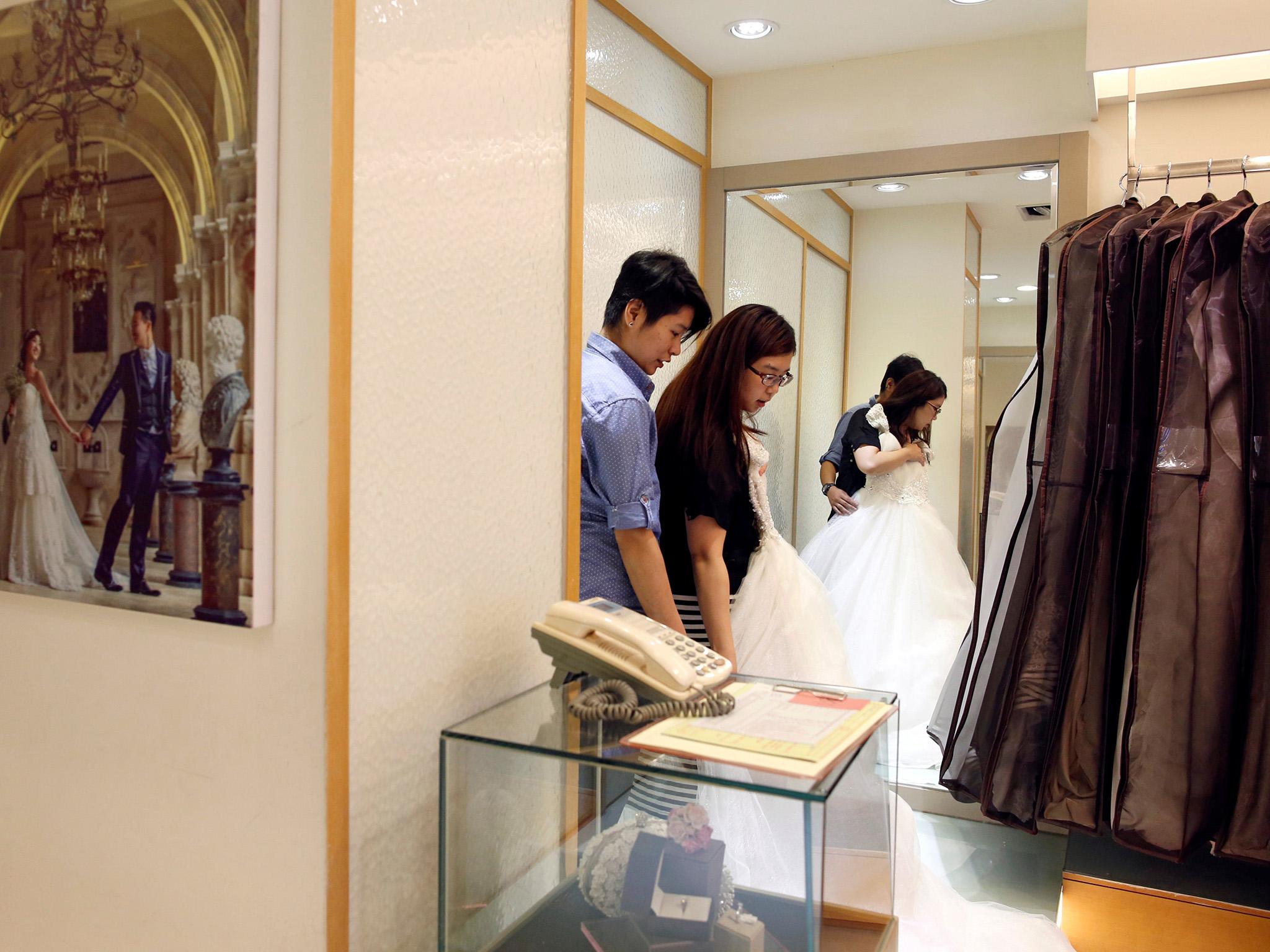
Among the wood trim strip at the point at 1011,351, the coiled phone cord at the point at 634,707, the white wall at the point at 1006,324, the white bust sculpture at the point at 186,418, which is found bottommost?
the coiled phone cord at the point at 634,707

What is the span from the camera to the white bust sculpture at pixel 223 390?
2.76ft

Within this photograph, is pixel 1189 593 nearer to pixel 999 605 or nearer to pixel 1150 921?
pixel 999 605

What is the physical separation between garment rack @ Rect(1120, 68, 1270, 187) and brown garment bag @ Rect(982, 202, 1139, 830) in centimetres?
38

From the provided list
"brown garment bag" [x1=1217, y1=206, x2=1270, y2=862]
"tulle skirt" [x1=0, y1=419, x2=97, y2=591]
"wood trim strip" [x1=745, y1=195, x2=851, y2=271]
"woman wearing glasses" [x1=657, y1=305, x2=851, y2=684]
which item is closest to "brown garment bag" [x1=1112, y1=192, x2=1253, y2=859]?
"brown garment bag" [x1=1217, y1=206, x2=1270, y2=862]

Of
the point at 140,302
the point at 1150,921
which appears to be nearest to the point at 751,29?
the point at 140,302

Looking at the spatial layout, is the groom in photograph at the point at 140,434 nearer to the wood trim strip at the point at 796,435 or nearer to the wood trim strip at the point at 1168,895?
the wood trim strip at the point at 1168,895

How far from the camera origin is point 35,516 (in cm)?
105

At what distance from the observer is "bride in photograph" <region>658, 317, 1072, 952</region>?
79.4 inches

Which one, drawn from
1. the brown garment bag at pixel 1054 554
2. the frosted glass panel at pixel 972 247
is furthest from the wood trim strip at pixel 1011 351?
the brown garment bag at pixel 1054 554

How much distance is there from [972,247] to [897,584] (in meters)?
0.96

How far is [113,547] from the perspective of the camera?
96cm

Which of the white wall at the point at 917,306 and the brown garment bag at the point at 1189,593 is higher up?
the white wall at the point at 917,306

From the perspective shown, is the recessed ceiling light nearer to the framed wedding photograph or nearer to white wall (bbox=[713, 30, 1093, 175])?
white wall (bbox=[713, 30, 1093, 175])

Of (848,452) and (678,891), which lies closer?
(678,891)
